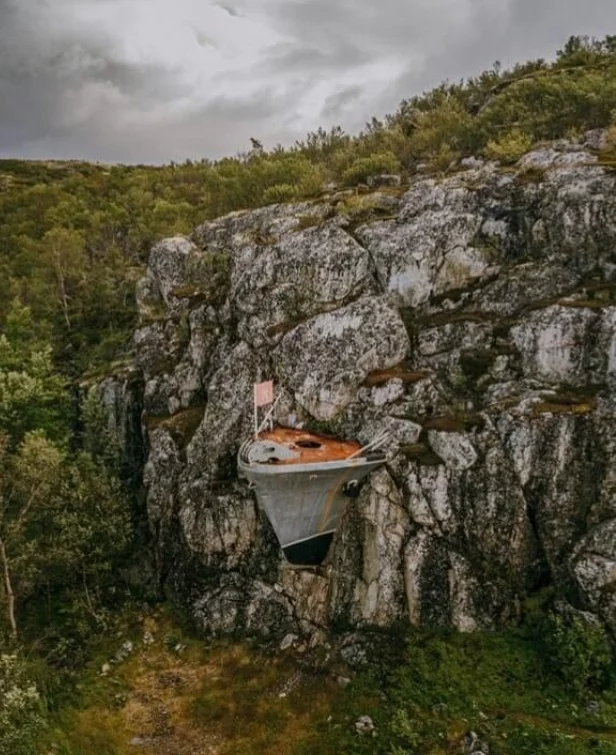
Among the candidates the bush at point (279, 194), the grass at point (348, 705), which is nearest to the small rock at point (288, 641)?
the grass at point (348, 705)

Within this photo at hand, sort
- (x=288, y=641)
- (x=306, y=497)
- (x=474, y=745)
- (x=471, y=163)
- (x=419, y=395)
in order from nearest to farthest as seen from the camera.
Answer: (x=474, y=745), (x=306, y=497), (x=288, y=641), (x=419, y=395), (x=471, y=163)

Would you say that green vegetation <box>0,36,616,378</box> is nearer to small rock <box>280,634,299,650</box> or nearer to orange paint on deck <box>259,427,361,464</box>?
orange paint on deck <box>259,427,361,464</box>

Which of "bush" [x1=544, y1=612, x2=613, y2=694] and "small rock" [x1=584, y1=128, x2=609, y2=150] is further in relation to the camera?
"small rock" [x1=584, y1=128, x2=609, y2=150]

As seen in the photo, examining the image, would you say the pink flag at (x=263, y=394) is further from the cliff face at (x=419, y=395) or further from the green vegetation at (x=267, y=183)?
the green vegetation at (x=267, y=183)

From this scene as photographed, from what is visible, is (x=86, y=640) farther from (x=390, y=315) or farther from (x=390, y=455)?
(x=390, y=315)

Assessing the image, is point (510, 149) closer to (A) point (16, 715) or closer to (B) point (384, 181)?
(B) point (384, 181)

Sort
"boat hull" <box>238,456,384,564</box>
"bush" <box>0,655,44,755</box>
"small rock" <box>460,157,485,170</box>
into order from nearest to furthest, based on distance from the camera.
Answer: "bush" <box>0,655,44,755</box> → "boat hull" <box>238,456,384,564</box> → "small rock" <box>460,157,485,170</box>

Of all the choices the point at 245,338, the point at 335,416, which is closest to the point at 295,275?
the point at 245,338

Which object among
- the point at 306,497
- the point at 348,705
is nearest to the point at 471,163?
the point at 306,497

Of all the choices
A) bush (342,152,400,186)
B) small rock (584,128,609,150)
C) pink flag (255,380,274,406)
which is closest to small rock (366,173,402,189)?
bush (342,152,400,186)
